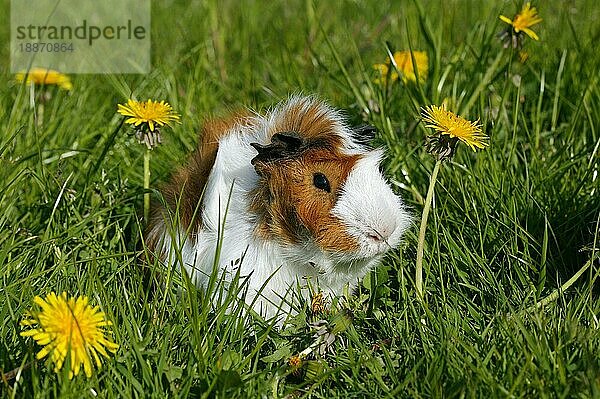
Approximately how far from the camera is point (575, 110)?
376cm

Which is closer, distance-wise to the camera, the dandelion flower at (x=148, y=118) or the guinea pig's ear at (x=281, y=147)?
the guinea pig's ear at (x=281, y=147)

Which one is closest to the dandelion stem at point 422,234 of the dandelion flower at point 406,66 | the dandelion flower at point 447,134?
the dandelion flower at point 447,134

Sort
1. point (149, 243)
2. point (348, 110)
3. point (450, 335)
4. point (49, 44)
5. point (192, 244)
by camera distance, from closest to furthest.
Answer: point (450, 335) → point (192, 244) → point (149, 243) → point (348, 110) → point (49, 44)

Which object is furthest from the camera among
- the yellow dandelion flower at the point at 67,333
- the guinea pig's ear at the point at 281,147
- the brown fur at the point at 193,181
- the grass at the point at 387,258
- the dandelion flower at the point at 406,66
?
the dandelion flower at the point at 406,66

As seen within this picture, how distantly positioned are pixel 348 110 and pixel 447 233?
1147 millimetres

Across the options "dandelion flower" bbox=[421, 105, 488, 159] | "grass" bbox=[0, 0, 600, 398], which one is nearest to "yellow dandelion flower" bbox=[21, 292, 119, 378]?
"grass" bbox=[0, 0, 600, 398]

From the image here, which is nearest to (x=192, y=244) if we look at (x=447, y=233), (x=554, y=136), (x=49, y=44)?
(x=447, y=233)

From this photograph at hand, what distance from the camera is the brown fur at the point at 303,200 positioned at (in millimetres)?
2510

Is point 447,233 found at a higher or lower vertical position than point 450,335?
higher

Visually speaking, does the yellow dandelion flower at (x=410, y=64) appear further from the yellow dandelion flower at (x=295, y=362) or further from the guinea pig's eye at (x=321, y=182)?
the yellow dandelion flower at (x=295, y=362)

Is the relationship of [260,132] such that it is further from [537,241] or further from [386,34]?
[386,34]

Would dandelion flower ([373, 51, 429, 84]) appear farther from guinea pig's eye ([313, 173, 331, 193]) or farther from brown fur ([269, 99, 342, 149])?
guinea pig's eye ([313, 173, 331, 193])

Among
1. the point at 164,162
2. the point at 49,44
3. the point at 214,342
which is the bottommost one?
the point at 214,342

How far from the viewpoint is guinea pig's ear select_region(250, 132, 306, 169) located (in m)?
2.60
